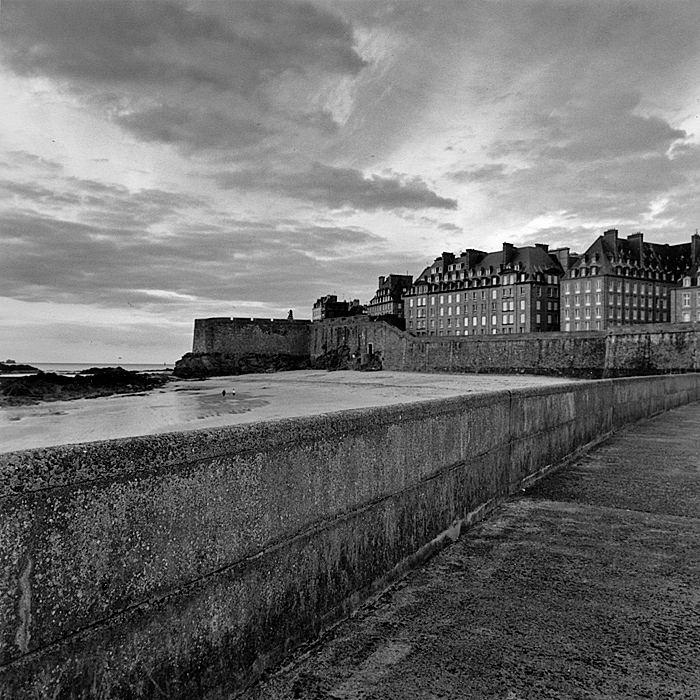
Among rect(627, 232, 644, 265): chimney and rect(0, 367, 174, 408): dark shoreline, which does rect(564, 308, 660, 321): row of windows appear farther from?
rect(0, 367, 174, 408): dark shoreline

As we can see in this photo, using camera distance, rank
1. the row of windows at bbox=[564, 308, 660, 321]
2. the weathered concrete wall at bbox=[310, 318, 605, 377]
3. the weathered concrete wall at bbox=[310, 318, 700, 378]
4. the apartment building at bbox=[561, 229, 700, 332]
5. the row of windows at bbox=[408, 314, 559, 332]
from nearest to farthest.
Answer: the weathered concrete wall at bbox=[310, 318, 700, 378]
the weathered concrete wall at bbox=[310, 318, 605, 377]
the apartment building at bbox=[561, 229, 700, 332]
the row of windows at bbox=[564, 308, 660, 321]
the row of windows at bbox=[408, 314, 559, 332]

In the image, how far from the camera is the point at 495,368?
2115 inches

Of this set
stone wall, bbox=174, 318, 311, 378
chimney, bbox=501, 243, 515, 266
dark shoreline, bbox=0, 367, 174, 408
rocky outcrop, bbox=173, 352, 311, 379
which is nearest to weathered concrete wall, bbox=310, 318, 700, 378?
rocky outcrop, bbox=173, 352, 311, 379

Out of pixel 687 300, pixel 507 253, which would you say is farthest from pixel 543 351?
pixel 507 253

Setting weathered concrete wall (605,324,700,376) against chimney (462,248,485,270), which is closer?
weathered concrete wall (605,324,700,376)

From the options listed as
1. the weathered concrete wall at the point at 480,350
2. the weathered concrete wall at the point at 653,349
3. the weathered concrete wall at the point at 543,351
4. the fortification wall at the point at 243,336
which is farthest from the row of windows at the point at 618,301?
the fortification wall at the point at 243,336

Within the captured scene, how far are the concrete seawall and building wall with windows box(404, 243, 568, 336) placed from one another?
82463mm

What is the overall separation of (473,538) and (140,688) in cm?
263

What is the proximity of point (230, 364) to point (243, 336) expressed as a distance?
4.53 meters

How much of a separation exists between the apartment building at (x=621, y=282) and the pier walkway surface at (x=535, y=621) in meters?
79.5

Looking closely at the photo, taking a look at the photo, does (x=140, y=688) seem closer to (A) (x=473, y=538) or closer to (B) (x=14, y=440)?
(A) (x=473, y=538)

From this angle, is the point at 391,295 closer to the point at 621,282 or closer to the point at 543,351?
the point at 621,282

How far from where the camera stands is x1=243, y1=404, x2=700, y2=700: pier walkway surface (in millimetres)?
2301

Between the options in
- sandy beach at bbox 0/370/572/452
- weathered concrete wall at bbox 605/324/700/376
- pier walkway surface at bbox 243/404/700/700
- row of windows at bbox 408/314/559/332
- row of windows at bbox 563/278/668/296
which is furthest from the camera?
row of windows at bbox 408/314/559/332
